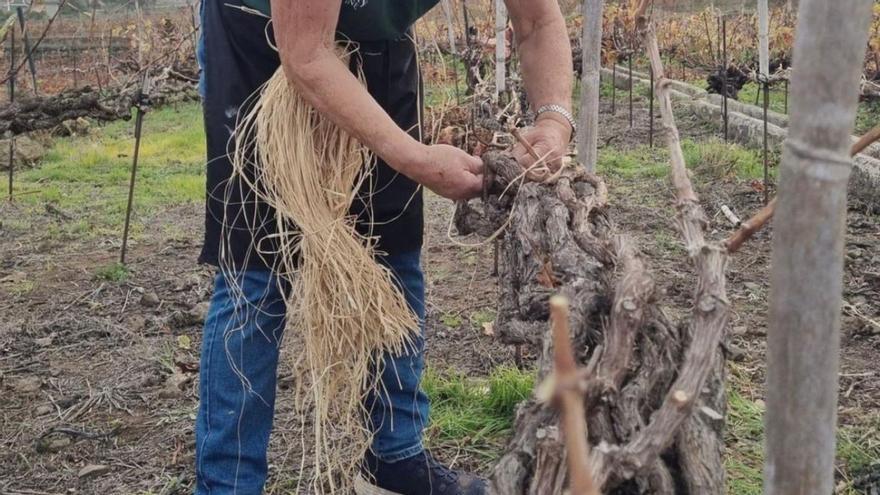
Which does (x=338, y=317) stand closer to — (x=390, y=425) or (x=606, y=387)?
(x=390, y=425)

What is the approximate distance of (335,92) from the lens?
164 cm

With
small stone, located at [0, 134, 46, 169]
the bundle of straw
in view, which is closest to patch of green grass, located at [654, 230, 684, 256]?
the bundle of straw

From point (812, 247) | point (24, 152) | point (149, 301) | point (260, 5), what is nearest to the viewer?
point (812, 247)

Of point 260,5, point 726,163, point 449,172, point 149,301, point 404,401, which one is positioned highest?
point 260,5

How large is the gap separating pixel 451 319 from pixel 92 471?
→ 1.59m

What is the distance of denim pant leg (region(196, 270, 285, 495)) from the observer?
1.93 meters

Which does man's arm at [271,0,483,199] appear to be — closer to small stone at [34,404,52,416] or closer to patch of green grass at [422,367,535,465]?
patch of green grass at [422,367,535,465]

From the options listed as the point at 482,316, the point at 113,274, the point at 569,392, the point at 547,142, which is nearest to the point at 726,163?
the point at 482,316

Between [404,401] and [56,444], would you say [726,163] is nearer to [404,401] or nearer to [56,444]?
[404,401]

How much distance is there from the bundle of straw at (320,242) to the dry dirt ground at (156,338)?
26.1 inches

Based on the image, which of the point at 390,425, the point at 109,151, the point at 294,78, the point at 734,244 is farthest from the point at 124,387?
the point at 109,151

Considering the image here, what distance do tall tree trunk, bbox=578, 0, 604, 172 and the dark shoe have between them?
1.18 m

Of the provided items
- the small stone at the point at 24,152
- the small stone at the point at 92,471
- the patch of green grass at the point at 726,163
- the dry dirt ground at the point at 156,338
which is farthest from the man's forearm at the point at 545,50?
the small stone at the point at 24,152

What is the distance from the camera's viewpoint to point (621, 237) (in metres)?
1.46
